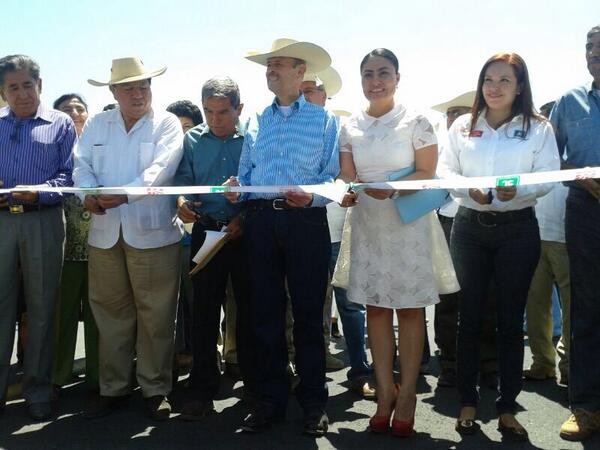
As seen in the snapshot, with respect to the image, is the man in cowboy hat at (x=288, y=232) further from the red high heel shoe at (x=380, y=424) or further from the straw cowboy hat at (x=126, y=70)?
the straw cowboy hat at (x=126, y=70)

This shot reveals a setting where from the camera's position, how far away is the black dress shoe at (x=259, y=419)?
169 inches

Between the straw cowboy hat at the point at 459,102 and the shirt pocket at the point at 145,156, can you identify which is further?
the straw cowboy hat at the point at 459,102

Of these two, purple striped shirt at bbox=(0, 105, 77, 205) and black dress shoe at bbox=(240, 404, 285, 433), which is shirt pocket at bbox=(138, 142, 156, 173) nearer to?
purple striped shirt at bbox=(0, 105, 77, 205)

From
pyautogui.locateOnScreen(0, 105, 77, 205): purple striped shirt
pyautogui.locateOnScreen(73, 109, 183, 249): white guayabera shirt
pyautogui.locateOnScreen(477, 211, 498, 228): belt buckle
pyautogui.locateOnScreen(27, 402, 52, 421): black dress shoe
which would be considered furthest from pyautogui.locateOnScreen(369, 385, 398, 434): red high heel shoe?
pyautogui.locateOnScreen(0, 105, 77, 205): purple striped shirt

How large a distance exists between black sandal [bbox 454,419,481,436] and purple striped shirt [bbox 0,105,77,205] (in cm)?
306

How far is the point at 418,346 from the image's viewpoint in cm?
432

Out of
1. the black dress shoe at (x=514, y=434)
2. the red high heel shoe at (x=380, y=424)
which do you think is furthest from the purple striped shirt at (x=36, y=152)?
the black dress shoe at (x=514, y=434)

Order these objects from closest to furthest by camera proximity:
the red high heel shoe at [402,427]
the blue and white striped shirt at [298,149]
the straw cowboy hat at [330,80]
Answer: the red high heel shoe at [402,427] < the blue and white striped shirt at [298,149] < the straw cowboy hat at [330,80]

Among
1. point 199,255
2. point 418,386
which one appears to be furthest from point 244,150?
point 418,386

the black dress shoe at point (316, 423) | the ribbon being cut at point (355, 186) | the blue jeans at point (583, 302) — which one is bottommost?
the black dress shoe at point (316, 423)

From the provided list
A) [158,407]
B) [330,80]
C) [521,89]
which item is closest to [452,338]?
[521,89]

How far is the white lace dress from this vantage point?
4215 mm

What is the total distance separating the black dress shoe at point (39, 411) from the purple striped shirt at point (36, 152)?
53.8 inches

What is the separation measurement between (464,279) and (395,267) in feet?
1.43
